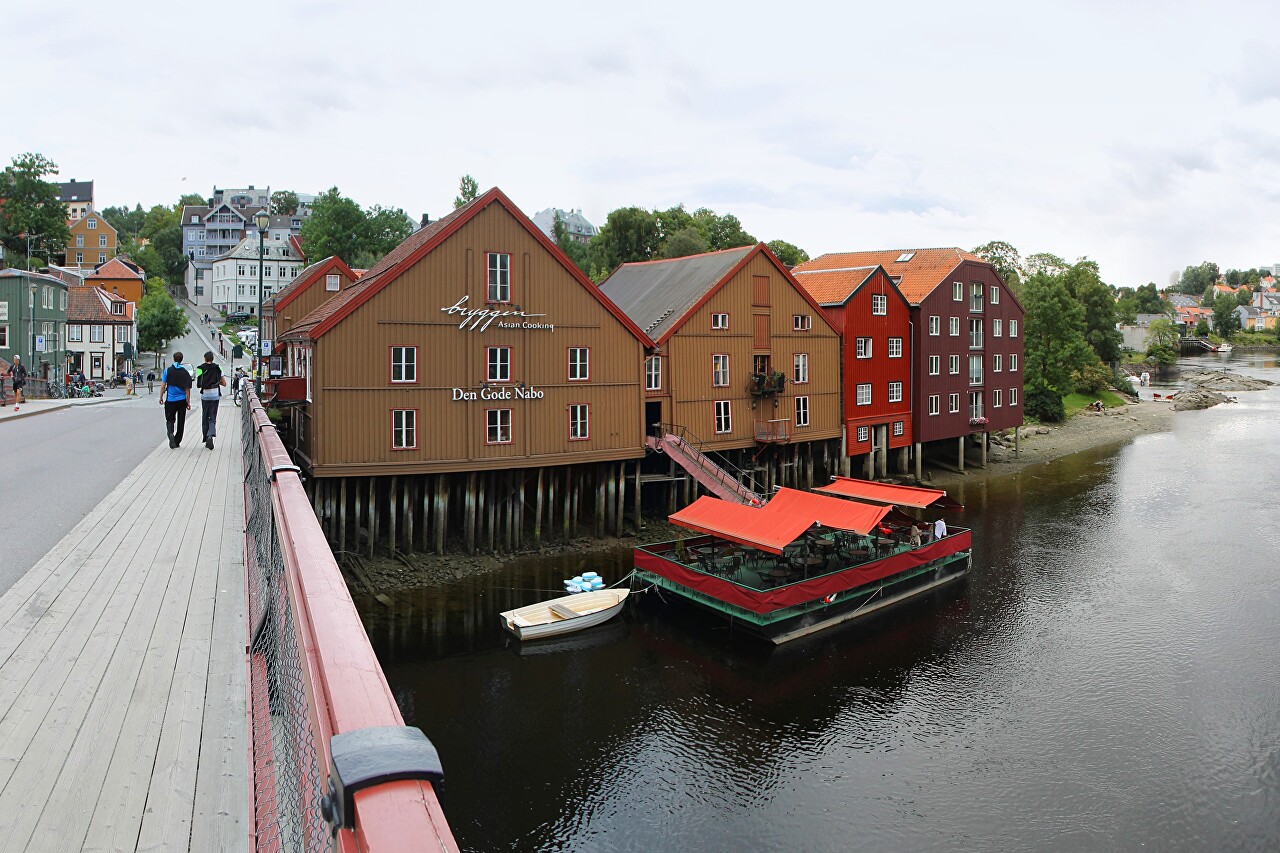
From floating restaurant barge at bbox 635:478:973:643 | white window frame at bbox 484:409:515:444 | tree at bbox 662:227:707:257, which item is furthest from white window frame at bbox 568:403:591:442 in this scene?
tree at bbox 662:227:707:257

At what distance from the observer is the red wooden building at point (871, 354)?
136 ft

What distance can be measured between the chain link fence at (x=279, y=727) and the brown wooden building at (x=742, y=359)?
2759 centimetres

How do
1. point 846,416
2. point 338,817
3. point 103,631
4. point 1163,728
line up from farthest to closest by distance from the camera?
point 846,416 → point 1163,728 → point 103,631 → point 338,817

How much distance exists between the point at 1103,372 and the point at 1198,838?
79043 millimetres

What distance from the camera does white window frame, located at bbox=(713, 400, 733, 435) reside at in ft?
118

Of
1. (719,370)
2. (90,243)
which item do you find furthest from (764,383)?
(90,243)

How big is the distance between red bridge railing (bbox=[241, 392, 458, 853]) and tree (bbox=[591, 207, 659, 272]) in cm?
7174

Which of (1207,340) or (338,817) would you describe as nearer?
(338,817)

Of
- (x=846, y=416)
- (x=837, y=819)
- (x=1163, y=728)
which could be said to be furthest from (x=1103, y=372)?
(x=837, y=819)

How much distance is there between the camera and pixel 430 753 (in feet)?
7.25

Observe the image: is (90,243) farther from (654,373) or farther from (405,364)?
(405,364)

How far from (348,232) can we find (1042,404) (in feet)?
216

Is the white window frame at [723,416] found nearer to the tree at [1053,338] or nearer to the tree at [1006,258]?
the tree at [1053,338]

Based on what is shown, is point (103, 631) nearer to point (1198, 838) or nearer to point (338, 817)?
point (338, 817)
